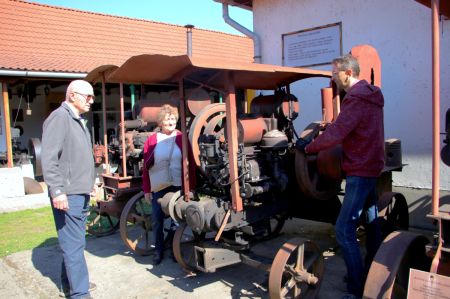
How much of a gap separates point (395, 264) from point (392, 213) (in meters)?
1.76

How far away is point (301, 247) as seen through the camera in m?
3.32

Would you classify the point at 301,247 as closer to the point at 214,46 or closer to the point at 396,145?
the point at 396,145

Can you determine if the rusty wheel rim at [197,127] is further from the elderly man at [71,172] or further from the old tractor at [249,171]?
the elderly man at [71,172]

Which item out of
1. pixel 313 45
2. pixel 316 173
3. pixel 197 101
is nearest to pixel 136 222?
pixel 197 101

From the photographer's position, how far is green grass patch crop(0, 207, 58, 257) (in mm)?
5443

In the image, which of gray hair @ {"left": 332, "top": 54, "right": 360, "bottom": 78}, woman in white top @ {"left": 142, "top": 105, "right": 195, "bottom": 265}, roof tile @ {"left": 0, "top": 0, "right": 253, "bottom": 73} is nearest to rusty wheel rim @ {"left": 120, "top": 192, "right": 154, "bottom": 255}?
woman in white top @ {"left": 142, "top": 105, "right": 195, "bottom": 265}

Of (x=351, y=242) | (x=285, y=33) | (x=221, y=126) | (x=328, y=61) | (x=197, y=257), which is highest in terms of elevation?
(x=285, y=33)

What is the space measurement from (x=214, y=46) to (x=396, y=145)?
1009cm

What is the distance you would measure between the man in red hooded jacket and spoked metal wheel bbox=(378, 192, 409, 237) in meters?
0.98

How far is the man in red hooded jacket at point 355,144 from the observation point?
9.84ft

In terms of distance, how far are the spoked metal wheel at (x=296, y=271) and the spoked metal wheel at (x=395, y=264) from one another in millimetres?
716

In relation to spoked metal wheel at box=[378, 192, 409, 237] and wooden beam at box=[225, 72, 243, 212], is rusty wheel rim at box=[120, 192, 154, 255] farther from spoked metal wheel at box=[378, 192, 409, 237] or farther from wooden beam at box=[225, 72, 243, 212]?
spoked metal wheel at box=[378, 192, 409, 237]

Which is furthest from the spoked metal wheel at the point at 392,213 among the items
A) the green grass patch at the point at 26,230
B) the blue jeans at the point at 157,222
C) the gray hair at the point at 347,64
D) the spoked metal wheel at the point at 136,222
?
the green grass patch at the point at 26,230

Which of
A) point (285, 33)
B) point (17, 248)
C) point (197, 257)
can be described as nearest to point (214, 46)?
point (285, 33)
